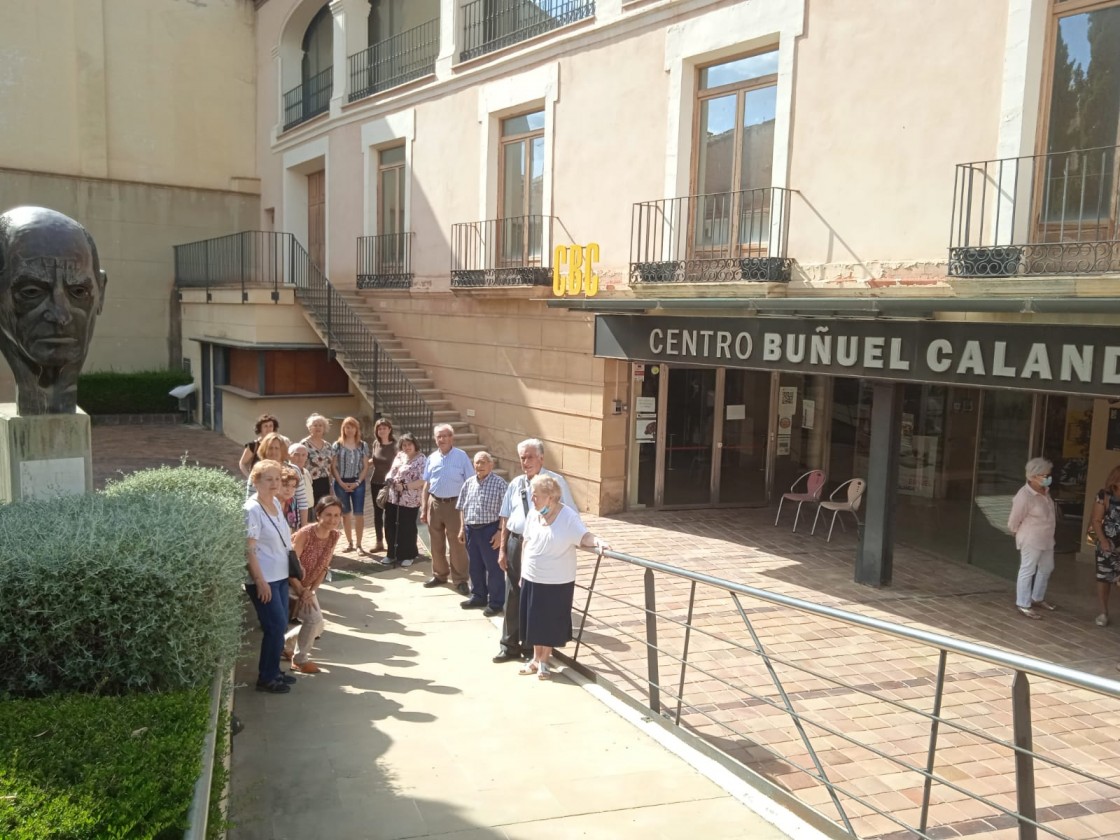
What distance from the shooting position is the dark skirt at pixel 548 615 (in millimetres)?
6621

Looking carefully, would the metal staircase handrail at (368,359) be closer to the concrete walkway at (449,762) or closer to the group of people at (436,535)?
the group of people at (436,535)

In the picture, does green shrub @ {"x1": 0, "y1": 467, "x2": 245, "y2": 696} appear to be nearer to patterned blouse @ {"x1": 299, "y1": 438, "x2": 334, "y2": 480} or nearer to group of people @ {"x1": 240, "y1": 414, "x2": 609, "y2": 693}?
group of people @ {"x1": 240, "y1": 414, "x2": 609, "y2": 693}

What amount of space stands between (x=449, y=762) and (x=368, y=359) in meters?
12.9

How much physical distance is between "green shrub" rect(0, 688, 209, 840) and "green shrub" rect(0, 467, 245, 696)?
22cm

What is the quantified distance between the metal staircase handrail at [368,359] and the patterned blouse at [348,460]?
187 inches

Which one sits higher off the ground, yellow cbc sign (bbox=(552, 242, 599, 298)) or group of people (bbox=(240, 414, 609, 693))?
yellow cbc sign (bbox=(552, 242, 599, 298))

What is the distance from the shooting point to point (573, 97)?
13.5 metres

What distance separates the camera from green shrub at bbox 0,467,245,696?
406cm

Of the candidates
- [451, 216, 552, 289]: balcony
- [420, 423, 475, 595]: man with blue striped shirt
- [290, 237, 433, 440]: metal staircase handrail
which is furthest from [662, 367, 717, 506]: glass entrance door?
[420, 423, 475, 595]: man with blue striped shirt

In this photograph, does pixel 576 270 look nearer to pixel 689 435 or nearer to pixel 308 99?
pixel 689 435

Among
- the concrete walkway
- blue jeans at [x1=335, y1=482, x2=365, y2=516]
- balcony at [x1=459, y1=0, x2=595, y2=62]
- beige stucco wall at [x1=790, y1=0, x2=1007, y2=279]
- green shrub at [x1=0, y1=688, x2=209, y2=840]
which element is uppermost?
balcony at [x1=459, y1=0, x2=595, y2=62]

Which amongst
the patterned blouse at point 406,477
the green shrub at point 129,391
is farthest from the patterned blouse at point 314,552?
the green shrub at point 129,391

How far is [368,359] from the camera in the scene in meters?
17.4

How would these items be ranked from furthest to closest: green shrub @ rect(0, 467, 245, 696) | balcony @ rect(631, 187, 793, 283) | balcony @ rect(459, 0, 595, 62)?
balcony @ rect(459, 0, 595, 62) → balcony @ rect(631, 187, 793, 283) → green shrub @ rect(0, 467, 245, 696)
